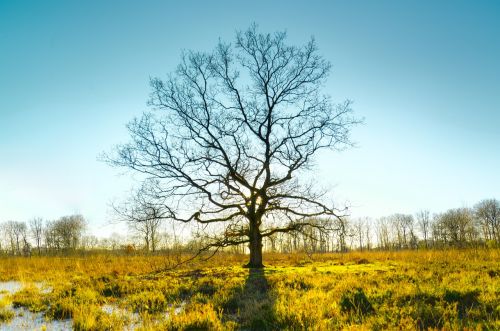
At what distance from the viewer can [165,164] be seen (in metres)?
16.7

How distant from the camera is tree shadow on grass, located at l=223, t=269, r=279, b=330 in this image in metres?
5.63

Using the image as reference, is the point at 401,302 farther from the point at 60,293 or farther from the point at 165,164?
the point at 165,164

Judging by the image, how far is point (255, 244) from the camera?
673 inches

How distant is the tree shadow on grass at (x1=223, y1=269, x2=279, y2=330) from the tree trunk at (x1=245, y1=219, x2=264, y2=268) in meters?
7.21

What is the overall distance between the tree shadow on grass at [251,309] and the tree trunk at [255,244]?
721cm

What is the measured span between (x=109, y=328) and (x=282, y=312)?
120 inches

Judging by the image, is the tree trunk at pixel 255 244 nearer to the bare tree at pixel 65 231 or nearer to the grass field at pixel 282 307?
the grass field at pixel 282 307

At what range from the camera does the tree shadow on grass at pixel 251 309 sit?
5.63 metres

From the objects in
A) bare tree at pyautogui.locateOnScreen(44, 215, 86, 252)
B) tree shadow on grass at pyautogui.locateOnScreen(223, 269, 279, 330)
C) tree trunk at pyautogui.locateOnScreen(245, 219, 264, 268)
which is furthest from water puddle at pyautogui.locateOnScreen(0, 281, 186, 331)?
bare tree at pyautogui.locateOnScreen(44, 215, 86, 252)

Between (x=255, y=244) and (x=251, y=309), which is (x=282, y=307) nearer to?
(x=251, y=309)

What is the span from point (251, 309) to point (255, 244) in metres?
10.6

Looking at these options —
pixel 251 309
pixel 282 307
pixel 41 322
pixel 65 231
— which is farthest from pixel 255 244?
pixel 65 231

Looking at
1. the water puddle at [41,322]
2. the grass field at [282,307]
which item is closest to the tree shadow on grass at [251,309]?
the grass field at [282,307]

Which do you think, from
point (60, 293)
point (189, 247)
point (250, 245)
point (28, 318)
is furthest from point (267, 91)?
point (28, 318)
